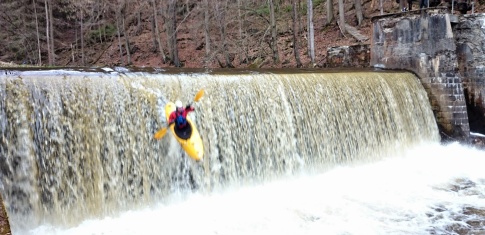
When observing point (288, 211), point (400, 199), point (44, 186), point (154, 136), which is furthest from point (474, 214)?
point (44, 186)

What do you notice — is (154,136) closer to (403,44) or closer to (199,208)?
(199,208)

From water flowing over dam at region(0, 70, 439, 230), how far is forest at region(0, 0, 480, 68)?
7164 mm

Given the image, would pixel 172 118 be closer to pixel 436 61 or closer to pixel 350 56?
pixel 436 61

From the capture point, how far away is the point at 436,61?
1024 centimetres

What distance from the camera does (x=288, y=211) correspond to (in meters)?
5.96

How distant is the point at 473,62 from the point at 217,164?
731cm

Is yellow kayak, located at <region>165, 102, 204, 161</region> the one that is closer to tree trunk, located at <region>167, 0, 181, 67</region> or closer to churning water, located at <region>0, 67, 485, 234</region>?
churning water, located at <region>0, 67, 485, 234</region>

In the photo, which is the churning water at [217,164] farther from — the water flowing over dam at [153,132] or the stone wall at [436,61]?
the stone wall at [436,61]

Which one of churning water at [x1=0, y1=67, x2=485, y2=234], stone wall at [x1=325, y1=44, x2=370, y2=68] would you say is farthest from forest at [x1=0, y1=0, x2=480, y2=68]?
churning water at [x1=0, y1=67, x2=485, y2=234]

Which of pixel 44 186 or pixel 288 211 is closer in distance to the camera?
pixel 44 186

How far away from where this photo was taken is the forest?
17.7m

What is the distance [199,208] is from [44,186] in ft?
6.77

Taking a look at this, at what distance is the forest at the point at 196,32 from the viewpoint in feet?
58.0

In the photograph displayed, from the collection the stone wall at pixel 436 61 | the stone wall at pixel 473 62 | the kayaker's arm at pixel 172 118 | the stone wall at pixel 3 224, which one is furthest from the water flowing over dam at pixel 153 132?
the stone wall at pixel 473 62
